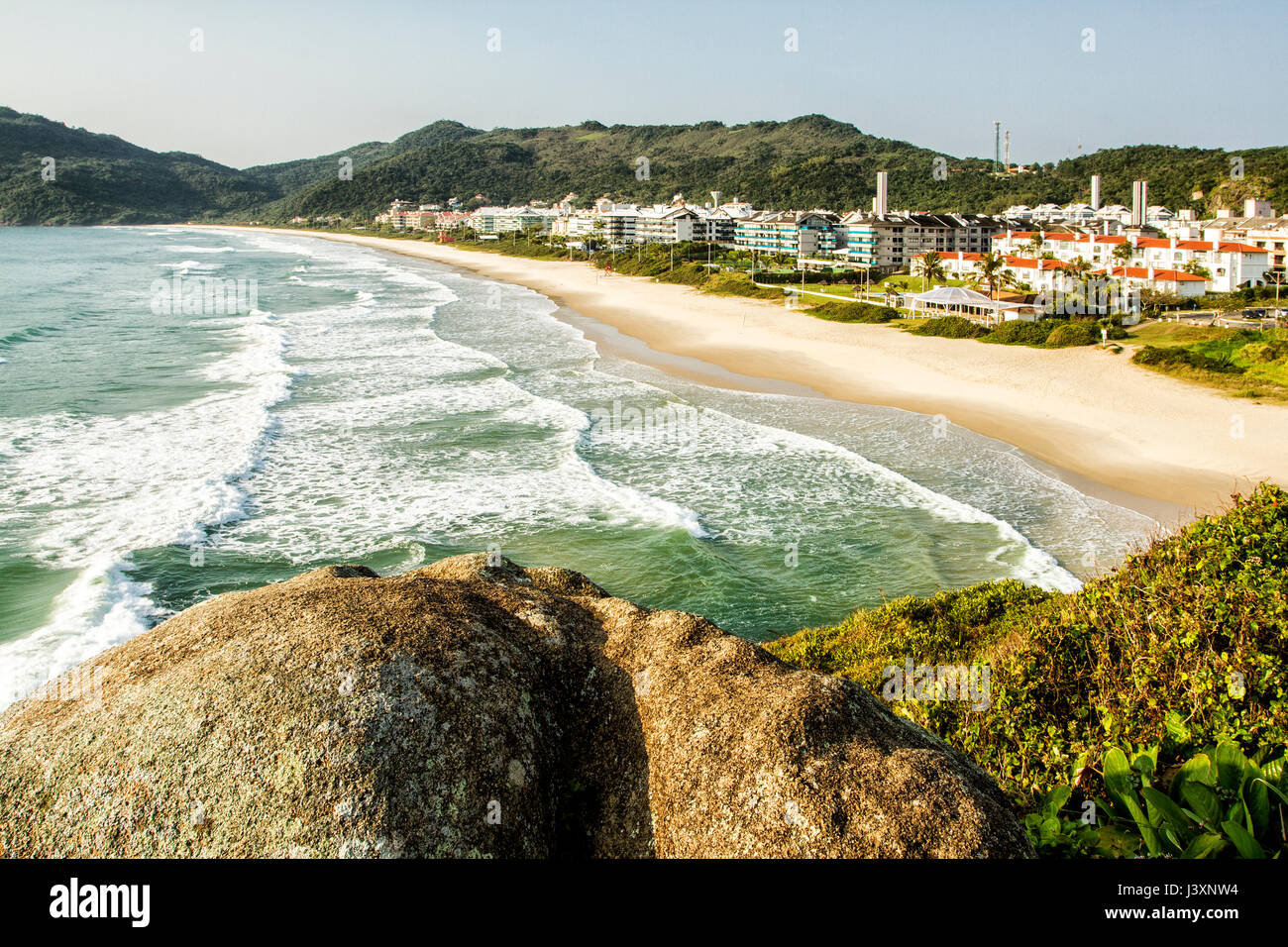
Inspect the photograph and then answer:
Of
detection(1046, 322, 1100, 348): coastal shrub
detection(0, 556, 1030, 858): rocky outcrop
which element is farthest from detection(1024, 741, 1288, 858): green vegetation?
detection(1046, 322, 1100, 348): coastal shrub

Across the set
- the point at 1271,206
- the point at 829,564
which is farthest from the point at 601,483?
the point at 1271,206

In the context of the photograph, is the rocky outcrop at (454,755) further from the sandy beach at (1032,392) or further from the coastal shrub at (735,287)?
the coastal shrub at (735,287)

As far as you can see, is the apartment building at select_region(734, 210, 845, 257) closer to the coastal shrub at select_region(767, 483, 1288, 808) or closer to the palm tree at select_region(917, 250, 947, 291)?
the palm tree at select_region(917, 250, 947, 291)

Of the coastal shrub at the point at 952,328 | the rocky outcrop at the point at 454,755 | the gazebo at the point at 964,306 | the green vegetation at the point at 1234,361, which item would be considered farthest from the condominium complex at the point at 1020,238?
the rocky outcrop at the point at 454,755

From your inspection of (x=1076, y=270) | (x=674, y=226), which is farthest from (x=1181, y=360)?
(x=674, y=226)

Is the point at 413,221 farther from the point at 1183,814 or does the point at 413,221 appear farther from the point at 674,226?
the point at 1183,814

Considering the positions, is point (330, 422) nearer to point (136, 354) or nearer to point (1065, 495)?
point (136, 354)
